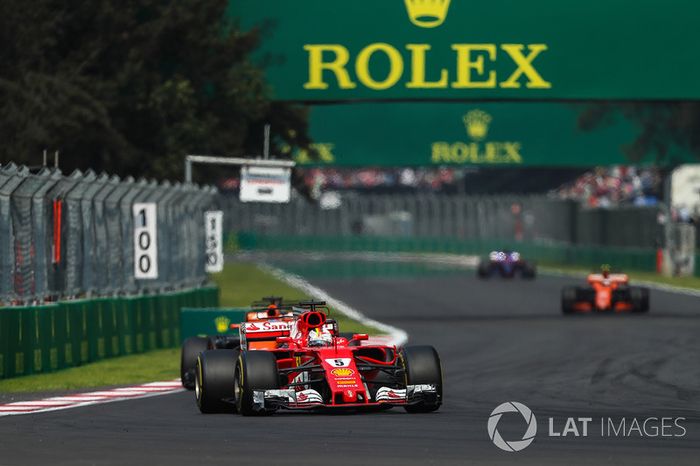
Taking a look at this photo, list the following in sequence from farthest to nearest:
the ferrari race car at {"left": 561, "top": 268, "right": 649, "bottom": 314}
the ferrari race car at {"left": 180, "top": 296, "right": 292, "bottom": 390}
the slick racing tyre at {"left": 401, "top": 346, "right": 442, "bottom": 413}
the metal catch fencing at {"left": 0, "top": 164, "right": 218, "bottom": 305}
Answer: the ferrari race car at {"left": 561, "top": 268, "right": 649, "bottom": 314}, the metal catch fencing at {"left": 0, "top": 164, "right": 218, "bottom": 305}, the ferrari race car at {"left": 180, "top": 296, "right": 292, "bottom": 390}, the slick racing tyre at {"left": 401, "top": 346, "right": 442, "bottom": 413}

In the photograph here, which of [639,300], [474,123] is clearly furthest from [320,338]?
[474,123]

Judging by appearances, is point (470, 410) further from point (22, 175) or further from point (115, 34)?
point (115, 34)

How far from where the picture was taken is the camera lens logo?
11.9m

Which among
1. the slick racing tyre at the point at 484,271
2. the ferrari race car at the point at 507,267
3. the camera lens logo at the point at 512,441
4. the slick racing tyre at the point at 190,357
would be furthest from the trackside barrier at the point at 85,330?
the slick racing tyre at the point at 484,271

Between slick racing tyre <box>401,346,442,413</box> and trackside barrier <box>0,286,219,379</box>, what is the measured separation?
6.04 m

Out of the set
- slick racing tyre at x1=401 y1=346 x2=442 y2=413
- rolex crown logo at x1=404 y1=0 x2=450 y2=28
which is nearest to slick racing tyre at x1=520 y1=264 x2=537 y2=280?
rolex crown logo at x1=404 y1=0 x2=450 y2=28

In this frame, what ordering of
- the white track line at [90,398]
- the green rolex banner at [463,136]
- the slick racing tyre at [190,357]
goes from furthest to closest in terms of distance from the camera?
1. the green rolex banner at [463,136]
2. the slick racing tyre at [190,357]
3. the white track line at [90,398]

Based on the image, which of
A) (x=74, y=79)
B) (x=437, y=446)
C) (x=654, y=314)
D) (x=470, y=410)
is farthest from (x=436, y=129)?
(x=437, y=446)

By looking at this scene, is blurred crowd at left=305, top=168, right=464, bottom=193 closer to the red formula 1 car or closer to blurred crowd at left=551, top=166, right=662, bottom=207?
blurred crowd at left=551, top=166, right=662, bottom=207

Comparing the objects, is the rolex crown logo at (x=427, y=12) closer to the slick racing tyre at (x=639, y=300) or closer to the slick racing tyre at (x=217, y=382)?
the slick racing tyre at (x=639, y=300)

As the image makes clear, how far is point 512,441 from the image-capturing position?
12.1 metres

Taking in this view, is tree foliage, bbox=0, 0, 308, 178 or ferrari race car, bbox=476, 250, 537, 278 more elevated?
tree foliage, bbox=0, 0, 308, 178

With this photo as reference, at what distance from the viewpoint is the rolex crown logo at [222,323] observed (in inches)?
926

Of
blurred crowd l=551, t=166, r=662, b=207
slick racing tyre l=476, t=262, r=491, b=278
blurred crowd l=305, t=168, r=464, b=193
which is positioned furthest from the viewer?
blurred crowd l=305, t=168, r=464, b=193
